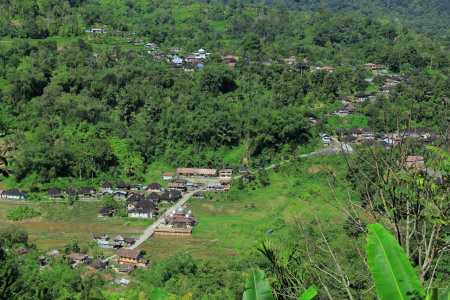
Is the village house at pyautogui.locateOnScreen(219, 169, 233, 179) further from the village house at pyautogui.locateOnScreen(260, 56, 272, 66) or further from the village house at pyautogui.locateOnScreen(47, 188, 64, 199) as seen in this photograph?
the village house at pyautogui.locateOnScreen(260, 56, 272, 66)

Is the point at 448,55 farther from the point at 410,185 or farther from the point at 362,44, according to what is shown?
the point at 410,185

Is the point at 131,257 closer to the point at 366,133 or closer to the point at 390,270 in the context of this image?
the point at 390,270

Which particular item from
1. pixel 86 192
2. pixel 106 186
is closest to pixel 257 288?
pixel 86 192

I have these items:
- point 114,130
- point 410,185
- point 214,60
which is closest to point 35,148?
point 114,130

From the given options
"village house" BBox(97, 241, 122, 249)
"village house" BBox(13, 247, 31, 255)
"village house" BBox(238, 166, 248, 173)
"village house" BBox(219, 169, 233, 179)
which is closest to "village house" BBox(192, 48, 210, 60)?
"village house" BBox(238, 166, 248, 173)

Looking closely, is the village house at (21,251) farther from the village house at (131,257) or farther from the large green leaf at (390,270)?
the large green leaf at (390,270)

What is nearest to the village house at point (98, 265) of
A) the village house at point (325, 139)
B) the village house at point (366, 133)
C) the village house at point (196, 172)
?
the village house at point (196, 172)
